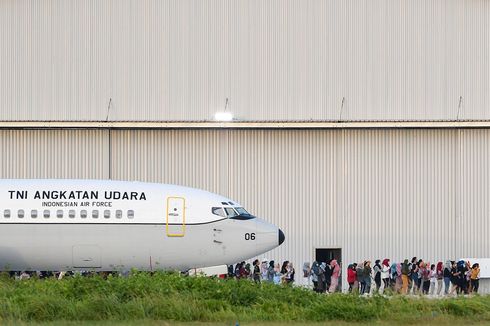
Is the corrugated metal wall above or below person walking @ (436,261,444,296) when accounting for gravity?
above

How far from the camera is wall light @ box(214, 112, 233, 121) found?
146 feet

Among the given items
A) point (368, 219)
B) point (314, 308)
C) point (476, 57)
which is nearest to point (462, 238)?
point (368, 219)

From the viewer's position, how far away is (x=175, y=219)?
35.8 metres

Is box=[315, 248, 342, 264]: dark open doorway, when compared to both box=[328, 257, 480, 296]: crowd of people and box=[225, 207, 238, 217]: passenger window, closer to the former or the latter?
box=[328, 257, 480, 296]: crowd of people

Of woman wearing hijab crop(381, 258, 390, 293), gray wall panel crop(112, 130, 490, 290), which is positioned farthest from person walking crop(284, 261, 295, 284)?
gray wall panel crop(112, 130, 490, 290)

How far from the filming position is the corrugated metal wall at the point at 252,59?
44562mm

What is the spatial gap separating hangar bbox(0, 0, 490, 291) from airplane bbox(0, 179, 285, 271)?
8.60 m

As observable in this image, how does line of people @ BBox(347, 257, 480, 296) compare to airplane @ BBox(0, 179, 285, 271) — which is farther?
line of people @ BBox(347, 257, 480, 296)

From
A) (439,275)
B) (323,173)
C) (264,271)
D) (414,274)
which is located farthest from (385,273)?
(323,173)

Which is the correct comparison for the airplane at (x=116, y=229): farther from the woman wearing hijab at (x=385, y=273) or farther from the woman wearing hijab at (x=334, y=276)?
the woman wearing hijab at (x=385, y=273)

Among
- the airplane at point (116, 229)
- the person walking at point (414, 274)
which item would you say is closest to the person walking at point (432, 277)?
the person walking at point (414, 274)

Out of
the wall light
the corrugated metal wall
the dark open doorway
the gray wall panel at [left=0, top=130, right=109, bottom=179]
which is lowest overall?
the dark open doorway

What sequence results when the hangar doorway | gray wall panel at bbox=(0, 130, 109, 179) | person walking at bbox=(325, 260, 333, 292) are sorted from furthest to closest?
the hangar doorway < gray wall panel at bbox=(0, 130, 109, 179) < person walking at bbox=(325, 260, 333, 292)

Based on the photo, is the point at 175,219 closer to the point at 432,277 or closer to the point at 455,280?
the point at 432,277
